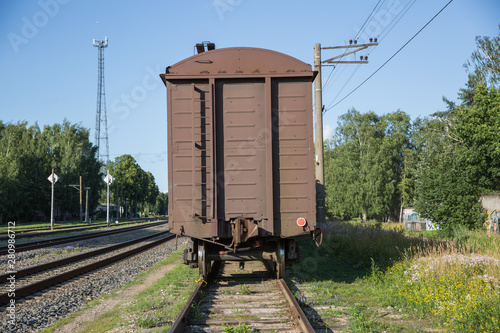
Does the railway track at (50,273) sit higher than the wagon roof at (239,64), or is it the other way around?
the wagon roof at (239,64)

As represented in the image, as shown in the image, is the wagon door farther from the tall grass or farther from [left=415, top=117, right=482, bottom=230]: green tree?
[left=415, top=117, right=482, bottom=230]: green tree

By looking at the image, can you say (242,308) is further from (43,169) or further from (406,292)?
(43,169)

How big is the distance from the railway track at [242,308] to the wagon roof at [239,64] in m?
4.06

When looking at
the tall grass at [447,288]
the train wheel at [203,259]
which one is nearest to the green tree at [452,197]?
the tall grass at [447,288]

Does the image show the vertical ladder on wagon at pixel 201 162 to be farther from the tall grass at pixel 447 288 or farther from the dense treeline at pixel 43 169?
the dense treeline at pixel 43 169

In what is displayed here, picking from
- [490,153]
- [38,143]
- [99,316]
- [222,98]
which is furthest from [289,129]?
[38,143]

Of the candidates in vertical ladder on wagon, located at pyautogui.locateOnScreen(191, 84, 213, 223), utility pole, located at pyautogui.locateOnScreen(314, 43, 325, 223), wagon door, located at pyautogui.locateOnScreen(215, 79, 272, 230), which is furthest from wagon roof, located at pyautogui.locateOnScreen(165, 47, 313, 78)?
utility pole, located at pyautogui.locateOnScreen(314, 43, 325, 223)

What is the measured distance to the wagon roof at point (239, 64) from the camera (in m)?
7.68

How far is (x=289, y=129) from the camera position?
7.61 metres

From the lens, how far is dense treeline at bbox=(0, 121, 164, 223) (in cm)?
4553

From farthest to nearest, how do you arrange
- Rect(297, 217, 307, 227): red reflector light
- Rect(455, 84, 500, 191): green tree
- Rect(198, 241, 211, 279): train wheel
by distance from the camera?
1. Rect(455, 84, 500, 191): green tree
2. Rect(198, 241, 211, 279): train wheel
3. Rect(297, 217, 307, 227): red reflector light

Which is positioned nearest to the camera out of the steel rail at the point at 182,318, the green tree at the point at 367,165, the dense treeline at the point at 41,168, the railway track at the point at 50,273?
the steel rail at the point at 182,318

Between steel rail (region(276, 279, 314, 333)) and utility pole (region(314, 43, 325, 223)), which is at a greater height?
utility pole (region(314, 43, 325, 223))

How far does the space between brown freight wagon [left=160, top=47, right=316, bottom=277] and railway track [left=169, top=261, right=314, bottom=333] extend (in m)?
0.88
